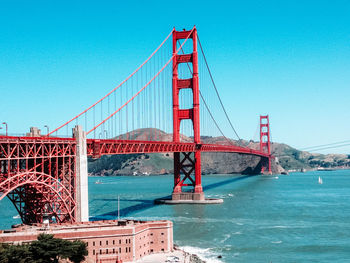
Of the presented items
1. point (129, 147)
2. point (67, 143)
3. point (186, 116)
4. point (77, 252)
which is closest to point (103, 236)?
point (77, 252)

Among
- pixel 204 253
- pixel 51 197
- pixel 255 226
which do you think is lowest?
pixel 204 253

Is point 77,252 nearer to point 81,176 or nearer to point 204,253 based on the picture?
point 81,176

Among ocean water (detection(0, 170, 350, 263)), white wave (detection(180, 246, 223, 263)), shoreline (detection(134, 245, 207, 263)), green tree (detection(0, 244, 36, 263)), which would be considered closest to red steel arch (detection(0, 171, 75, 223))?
green tree (detection(0, 244, 36, 263))

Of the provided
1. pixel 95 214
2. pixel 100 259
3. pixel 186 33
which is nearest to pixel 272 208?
pixel 95 214

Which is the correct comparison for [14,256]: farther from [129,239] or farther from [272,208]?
[272,208]

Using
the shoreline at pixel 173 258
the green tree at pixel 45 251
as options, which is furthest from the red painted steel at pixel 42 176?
the shoreline at pixel 173 258

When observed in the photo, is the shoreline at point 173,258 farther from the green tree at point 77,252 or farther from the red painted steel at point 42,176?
the red painted steel at point 42,176
